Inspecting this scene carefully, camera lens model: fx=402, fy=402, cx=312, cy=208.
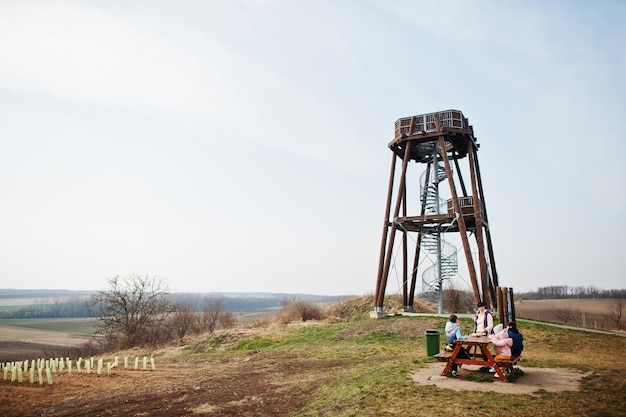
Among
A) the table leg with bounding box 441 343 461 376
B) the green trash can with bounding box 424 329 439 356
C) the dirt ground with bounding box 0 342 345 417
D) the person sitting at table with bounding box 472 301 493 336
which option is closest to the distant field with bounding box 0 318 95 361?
the dirt ground with bounding box 0 342 345 417

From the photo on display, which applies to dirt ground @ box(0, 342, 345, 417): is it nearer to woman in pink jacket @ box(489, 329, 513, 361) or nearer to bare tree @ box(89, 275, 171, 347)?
woman in pink jacket @ box(489, 329, 513, 361)

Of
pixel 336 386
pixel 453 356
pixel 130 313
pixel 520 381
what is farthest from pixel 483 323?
pixel 130 313

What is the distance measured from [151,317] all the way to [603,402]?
45882mm

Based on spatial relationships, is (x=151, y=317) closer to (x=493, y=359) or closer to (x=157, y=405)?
(x=157, y=405)

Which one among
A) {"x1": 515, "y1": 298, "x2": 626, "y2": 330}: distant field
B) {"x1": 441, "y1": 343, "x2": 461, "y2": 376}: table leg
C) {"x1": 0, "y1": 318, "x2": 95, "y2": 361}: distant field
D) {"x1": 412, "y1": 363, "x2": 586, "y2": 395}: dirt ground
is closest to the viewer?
{"x1": 412, "y1": 363, "x2": 586, "y2": 395}: dirt ground

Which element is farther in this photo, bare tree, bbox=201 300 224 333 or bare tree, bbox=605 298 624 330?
bare tree, bbox=201 300 224 333

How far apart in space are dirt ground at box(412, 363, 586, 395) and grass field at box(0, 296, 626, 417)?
19 cm

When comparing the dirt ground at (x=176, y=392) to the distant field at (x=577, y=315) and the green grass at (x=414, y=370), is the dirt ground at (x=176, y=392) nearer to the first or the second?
the green grass at (x=414, y=370)

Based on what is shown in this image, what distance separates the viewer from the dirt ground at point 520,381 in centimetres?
930

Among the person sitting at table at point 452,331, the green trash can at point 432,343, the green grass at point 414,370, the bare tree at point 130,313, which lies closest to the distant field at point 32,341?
the bare tree at point 130,313

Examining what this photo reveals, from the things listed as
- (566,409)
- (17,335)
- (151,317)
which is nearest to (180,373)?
(566,409)

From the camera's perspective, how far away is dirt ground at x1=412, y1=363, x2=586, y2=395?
9.30m

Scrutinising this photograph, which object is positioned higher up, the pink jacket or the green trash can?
the pink jacket

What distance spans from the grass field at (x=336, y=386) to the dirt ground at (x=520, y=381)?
19 cm
